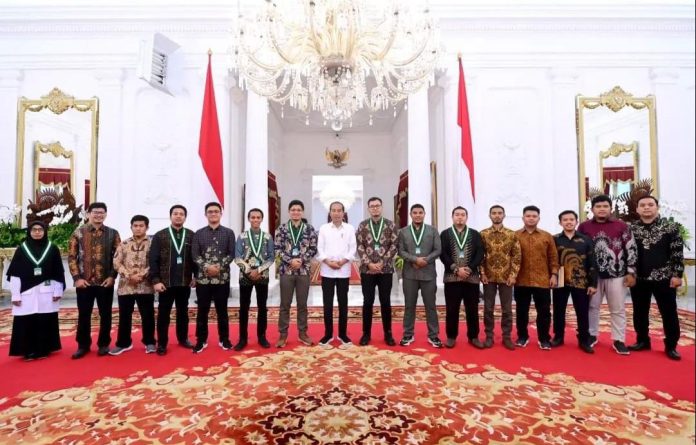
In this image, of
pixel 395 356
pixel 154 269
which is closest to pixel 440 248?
pixel 395 356

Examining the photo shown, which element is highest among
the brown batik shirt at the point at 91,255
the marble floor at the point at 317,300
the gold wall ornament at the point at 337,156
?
the gold wall ornament at the point at 337,156

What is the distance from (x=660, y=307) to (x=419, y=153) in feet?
12.5

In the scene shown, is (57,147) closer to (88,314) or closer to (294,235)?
(88,314)


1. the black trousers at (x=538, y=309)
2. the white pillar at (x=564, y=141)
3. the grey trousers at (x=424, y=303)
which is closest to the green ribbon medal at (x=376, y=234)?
the grey trousers at (x=424, y=303)

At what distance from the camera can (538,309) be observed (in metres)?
3.28

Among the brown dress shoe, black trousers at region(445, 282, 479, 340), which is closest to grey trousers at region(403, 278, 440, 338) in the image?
black trousers at region(445, 282, 479, 340)

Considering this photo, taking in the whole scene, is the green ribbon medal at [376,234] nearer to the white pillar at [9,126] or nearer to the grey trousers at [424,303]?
the grey trousers at [424,303]

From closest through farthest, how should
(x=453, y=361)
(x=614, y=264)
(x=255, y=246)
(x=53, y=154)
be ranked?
1. (x=453, y=361)
2. (x=614, y=264)
3. (x=255, y=246)
4. (x=53, y=154)

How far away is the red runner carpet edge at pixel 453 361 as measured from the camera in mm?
2475

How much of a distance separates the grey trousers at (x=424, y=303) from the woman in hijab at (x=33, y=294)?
9.95 feet

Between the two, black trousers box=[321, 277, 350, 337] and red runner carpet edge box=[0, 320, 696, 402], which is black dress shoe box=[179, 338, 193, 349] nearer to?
red runner carpet edge box=[0, 320, 696, 402]

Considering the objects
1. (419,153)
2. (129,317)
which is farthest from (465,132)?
(129,317)

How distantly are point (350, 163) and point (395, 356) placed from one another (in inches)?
329

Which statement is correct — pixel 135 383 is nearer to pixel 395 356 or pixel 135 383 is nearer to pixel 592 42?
pixel 395 356
